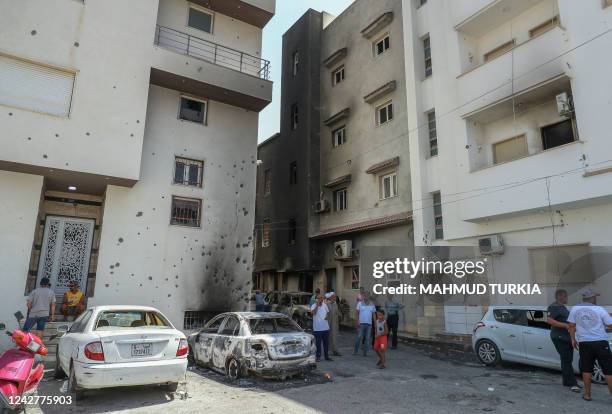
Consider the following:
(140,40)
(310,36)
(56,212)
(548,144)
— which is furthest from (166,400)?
(310,36)

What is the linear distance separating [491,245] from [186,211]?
9.95m

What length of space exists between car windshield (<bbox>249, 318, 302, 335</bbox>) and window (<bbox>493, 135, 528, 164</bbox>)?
894cm

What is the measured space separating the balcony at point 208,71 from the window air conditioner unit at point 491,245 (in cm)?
888

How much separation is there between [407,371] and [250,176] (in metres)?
8.72

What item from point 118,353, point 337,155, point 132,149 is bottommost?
point 118,353

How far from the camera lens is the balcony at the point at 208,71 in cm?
1301

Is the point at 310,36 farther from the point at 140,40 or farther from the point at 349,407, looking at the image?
the point at 349,407

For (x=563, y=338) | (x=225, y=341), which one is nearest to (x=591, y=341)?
(x=563, y=338)

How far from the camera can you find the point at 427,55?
53.6 ft

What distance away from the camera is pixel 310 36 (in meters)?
23.2

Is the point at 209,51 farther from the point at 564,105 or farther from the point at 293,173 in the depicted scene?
the point at 564,105

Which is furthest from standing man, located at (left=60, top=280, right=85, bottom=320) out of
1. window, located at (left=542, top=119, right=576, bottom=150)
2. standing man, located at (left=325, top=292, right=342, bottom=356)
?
window, located at (left=542, top=119, right=576, bottom=150)

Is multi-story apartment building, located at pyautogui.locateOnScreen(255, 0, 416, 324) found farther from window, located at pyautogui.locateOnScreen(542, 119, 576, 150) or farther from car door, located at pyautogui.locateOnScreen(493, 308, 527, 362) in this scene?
car door, located at pyautogui.locateOnScreen(493, 308, 527, 362)

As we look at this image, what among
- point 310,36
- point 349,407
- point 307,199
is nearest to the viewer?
point 349,407
